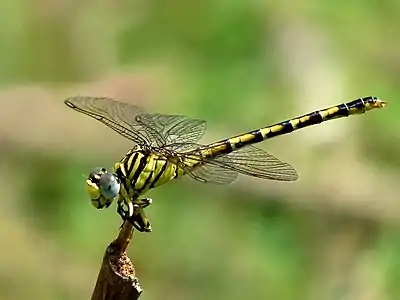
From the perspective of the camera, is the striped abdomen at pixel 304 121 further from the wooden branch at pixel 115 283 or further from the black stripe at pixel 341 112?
the wooden branch at pixel 115 283

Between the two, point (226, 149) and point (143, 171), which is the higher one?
point (226, 149)

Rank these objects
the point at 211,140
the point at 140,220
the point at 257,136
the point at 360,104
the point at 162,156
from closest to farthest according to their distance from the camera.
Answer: the point at 140,220 → the point at 162,156 → the point at 257,136 → the point at 360,104 → the point at 211,140

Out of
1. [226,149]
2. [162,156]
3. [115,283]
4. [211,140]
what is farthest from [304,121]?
[211,140]

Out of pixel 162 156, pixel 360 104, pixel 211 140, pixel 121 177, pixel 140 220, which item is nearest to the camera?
pixel 140 220

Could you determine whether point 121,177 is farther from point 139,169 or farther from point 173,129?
point 173,129

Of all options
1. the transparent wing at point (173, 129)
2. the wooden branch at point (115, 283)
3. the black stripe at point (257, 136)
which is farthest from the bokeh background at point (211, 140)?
the wooden branch at point (115, 283)

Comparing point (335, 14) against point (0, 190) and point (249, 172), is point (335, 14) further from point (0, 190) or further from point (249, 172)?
point (249, 172)
